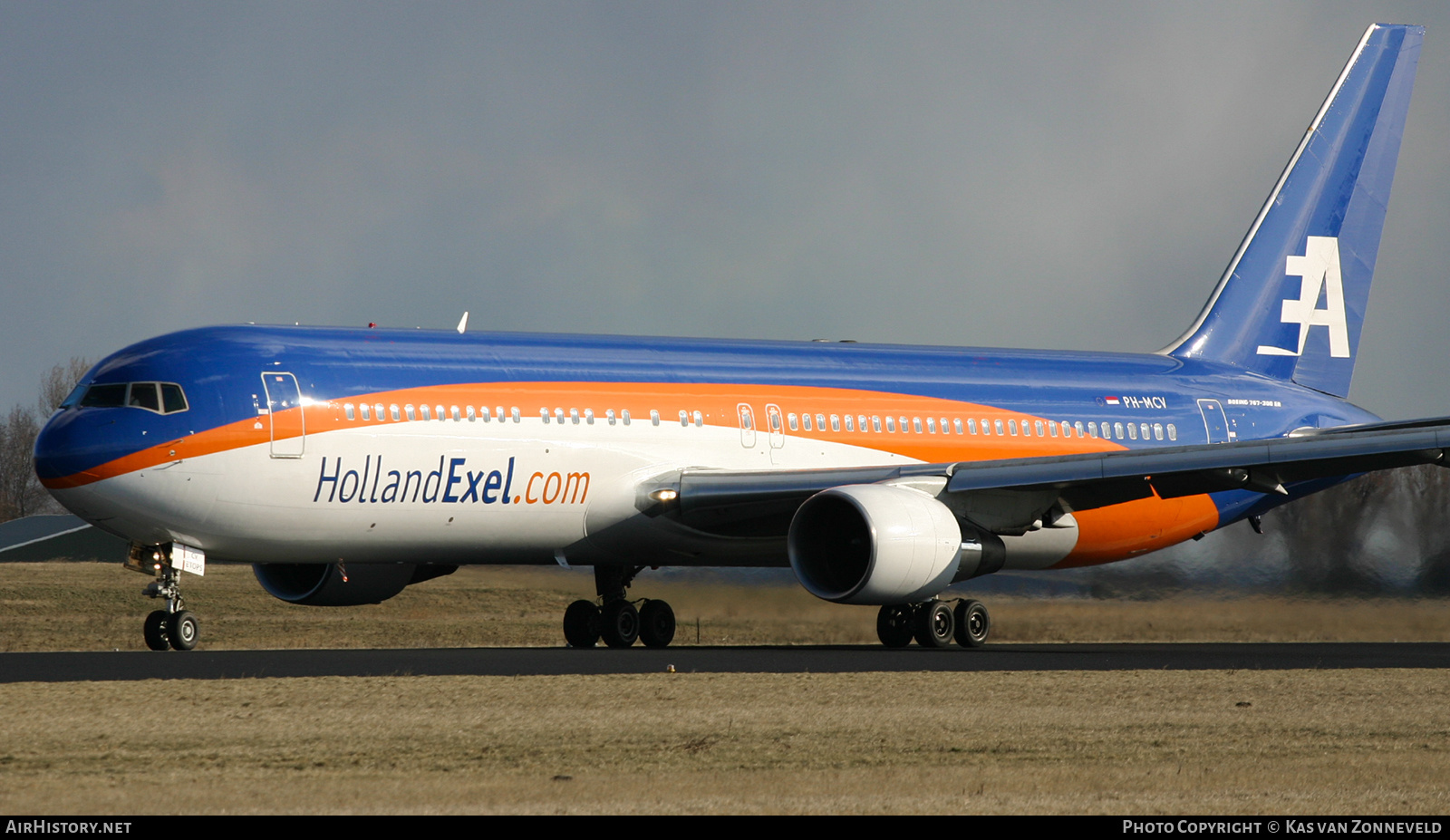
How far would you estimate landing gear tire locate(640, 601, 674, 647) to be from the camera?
906 inches

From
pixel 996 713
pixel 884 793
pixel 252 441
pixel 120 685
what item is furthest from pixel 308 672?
pixel 884 793

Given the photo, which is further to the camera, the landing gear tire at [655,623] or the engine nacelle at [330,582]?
the landing gear tire at [655,623]

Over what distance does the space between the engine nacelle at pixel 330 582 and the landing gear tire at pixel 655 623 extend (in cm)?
261

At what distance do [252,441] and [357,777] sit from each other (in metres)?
9.96

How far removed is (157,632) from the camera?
1894 cm

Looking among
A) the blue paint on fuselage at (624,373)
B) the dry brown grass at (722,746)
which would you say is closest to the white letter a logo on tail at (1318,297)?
the blue paint on fuselage at (624,373)

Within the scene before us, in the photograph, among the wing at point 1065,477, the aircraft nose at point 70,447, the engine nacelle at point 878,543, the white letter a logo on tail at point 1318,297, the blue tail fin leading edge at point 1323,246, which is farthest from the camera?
the white letter a logo on tail at point 1318,297

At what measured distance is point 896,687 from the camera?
49.2 ft

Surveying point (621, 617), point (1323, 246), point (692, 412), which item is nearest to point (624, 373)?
point (692, 412)

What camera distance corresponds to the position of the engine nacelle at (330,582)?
71.2ft

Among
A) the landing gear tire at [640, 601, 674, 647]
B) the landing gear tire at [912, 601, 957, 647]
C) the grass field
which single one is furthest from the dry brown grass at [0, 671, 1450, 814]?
the landing gear tire at [640, 601, 674, 647]

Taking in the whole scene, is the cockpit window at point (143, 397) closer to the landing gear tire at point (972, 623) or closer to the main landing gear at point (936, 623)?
the main landing gear at point (936, 623)

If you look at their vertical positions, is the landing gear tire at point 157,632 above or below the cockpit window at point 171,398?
below
